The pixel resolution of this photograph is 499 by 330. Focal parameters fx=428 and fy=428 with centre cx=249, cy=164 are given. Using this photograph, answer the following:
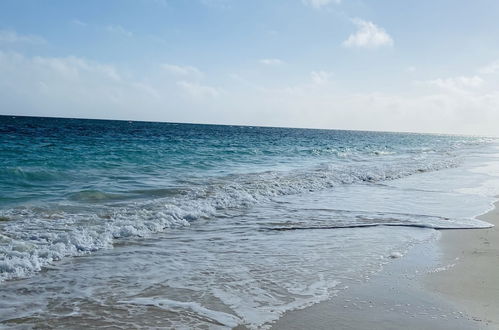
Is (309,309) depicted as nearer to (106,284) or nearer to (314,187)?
(106,284)

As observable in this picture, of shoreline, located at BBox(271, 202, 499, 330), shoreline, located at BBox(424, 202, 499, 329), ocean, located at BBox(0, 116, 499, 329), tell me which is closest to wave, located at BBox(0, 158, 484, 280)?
ocean, located at BBox(0, 116, 499, 329)

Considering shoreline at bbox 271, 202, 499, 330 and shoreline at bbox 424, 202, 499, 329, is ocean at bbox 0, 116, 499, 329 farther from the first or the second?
shoreline at bbox 424, 202, 499, 329

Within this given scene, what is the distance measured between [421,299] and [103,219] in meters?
6.27

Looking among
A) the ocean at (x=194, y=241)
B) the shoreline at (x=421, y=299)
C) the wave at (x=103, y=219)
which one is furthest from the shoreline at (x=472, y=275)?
the wave at (x=103, y=219)

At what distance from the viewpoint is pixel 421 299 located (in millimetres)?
4617

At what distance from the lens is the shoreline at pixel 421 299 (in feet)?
13.2

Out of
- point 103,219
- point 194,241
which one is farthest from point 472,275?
point 103,219

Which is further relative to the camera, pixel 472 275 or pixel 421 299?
pixel 472 275

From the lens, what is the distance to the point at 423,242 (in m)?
7.28

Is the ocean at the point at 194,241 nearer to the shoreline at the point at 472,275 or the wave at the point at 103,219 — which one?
the wave at the point at 103,219

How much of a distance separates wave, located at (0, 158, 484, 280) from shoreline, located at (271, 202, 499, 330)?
371 centimetres

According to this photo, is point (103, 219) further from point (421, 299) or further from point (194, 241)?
point (421, 299)

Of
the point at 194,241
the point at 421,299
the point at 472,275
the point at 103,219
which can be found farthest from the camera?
the point at 103,219

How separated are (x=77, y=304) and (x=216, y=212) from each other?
5.67 m
